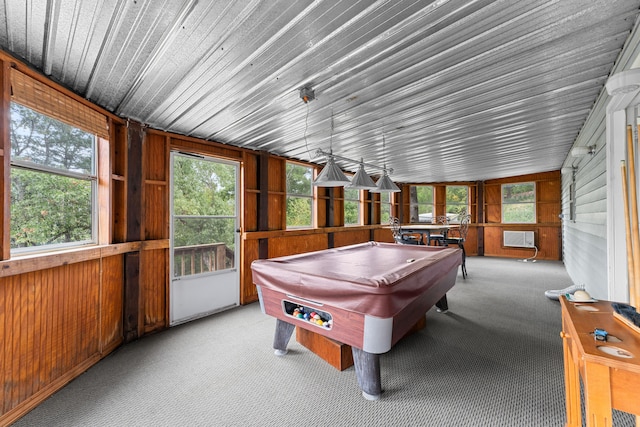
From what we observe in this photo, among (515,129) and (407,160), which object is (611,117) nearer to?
(515,129)

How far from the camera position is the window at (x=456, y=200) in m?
9.15

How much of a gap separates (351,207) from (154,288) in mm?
5005

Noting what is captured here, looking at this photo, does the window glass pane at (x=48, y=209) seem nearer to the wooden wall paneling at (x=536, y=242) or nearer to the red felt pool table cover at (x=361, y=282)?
the red felt pool table cover at (x=361, y=282)

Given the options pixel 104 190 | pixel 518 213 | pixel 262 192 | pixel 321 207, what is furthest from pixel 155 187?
pixel 518 213

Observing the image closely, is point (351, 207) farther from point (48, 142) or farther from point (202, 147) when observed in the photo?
point (48, 142)

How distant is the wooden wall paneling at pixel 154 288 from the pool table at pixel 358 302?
5.61 feet

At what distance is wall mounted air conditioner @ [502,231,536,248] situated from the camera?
25.8 ft

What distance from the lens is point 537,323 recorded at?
3264 millimetres

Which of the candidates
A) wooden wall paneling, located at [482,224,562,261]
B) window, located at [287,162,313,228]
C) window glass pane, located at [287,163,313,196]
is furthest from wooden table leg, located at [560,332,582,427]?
wooden wall paneling, located at [482,224,562,261]

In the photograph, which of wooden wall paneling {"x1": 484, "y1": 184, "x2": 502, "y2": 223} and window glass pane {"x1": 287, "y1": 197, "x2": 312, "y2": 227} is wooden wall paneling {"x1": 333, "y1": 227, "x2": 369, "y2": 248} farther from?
wooden wall paneling {"x1": 484, "y1": 184, "x2": 502, "y2": 223}

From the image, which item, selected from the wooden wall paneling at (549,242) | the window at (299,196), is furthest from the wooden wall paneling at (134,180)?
the wooden wall paneling at (549,242)

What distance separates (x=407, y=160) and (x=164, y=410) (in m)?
5.34

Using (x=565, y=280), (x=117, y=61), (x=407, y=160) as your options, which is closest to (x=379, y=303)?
(x=117, y=61)

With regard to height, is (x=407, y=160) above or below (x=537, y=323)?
above
